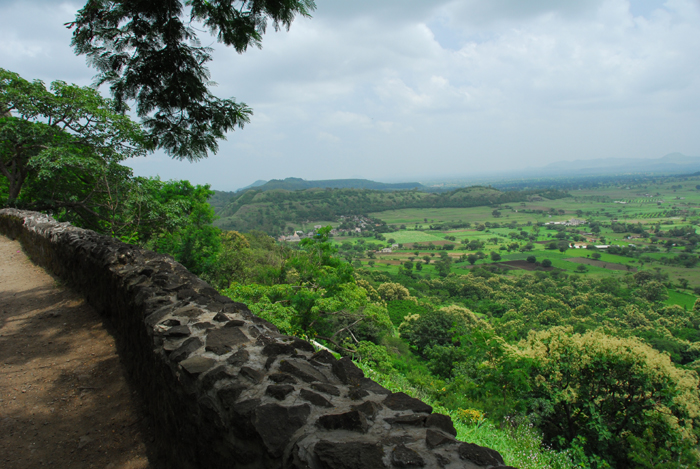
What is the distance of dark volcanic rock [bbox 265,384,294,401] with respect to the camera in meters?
1.81

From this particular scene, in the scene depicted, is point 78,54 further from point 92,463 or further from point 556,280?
point 556,280

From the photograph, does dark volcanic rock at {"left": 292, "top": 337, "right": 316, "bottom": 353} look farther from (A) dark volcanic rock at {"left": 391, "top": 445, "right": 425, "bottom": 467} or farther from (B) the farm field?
(B) the farm field

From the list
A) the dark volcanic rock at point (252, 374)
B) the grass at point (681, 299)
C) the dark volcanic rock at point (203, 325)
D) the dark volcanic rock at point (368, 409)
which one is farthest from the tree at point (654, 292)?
the dark volcanic rock at point (252, 374)

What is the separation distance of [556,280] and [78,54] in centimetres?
6683

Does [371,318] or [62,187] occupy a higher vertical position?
[62,187]

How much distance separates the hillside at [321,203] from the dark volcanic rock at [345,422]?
98012mm

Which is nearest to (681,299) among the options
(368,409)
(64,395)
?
(368,409)

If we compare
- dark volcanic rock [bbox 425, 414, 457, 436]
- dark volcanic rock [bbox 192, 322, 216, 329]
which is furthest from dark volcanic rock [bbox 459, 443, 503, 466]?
dark volcanic rock [bbox 192, 322, 216, 329]

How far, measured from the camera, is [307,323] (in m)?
11.8

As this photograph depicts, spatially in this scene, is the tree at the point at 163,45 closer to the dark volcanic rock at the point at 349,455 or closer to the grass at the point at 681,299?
the dark volcanic rock at the point at 349,455

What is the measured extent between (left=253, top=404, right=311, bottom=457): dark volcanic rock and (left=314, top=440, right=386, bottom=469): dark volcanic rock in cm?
22

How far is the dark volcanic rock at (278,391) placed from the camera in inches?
71.2

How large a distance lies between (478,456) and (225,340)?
5.89 feet

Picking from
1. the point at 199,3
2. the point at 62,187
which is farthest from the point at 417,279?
the point at 199,3
